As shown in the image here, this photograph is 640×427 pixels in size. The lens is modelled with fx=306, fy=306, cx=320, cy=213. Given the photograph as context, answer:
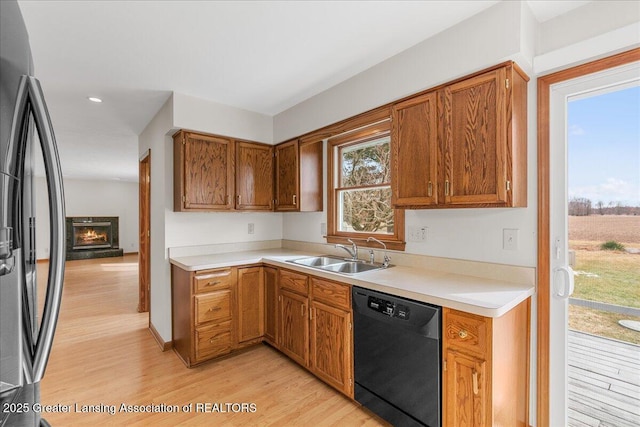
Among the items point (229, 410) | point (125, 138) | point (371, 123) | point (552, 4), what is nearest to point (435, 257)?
point (371, 123)

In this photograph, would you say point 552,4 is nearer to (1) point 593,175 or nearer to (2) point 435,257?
(1) point 593,175

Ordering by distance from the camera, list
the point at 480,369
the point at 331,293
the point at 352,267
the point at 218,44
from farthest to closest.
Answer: the point at 352,267
the point at 331,293
the point at 218,44
the point at 480,369

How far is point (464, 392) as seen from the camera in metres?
1.51

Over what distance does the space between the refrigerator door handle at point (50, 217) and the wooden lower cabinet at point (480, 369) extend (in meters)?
1.56

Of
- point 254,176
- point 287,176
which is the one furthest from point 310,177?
point 254,176

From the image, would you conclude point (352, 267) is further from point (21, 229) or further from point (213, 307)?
point (21, 229)

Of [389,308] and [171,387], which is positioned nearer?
[389,308]

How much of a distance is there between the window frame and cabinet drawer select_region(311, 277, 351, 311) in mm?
636

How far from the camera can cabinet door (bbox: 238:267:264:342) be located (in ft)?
9.32

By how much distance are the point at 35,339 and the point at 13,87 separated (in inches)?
21.5

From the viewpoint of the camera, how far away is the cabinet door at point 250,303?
2840 mm

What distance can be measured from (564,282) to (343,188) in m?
1.93

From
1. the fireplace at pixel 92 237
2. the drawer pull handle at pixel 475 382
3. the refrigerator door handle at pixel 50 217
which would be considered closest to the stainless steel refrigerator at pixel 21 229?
the refrigerator door handle at pixel 50 217

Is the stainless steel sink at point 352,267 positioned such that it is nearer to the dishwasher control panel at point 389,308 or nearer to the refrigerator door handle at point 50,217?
the dishwasher control panel at point 389,308
